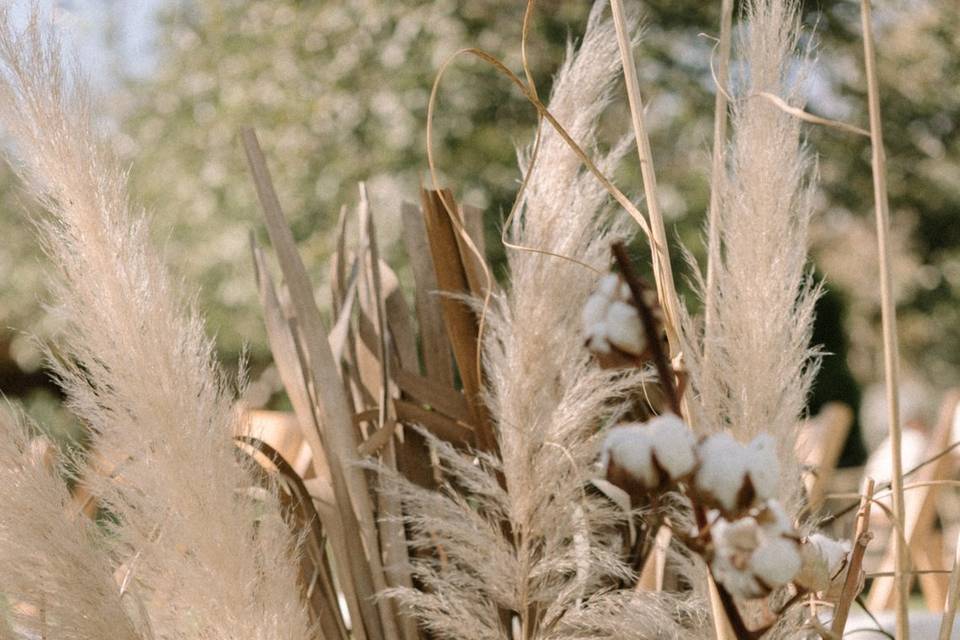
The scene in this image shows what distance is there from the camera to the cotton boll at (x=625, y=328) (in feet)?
1.06

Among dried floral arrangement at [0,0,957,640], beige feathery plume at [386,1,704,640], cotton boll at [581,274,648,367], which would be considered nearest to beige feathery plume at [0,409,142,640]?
dried floral arrangement at [0,0,957,640]

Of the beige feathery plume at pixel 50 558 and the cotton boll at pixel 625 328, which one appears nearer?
the cotton boll at pixel 625 328

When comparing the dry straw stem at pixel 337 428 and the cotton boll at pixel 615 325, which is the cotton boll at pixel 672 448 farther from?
the dry straw stem at pixel 337 428

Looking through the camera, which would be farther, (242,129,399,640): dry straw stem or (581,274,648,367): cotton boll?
(242,129,399,640): dry straw stem

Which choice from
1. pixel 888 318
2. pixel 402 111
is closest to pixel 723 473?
pixel 888 318

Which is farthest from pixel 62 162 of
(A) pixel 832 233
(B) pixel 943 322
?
(B) pixel 943 322

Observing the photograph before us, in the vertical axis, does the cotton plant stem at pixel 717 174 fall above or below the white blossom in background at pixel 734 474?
above

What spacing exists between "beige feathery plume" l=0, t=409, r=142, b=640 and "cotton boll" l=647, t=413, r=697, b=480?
0.26m

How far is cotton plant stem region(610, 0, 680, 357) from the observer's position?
1.35 feet

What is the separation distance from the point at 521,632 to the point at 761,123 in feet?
0.86

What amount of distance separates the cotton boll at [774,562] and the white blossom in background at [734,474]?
1 centimetres

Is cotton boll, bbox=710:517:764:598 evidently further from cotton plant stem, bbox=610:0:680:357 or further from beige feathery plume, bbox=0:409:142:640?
beige feathery plume, bbox=0:409:142:640

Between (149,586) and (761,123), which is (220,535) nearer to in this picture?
(149,586)

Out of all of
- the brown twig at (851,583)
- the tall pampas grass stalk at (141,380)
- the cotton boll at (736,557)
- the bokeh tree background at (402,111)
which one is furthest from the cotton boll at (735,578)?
the bokeh tree background at (402,111)
